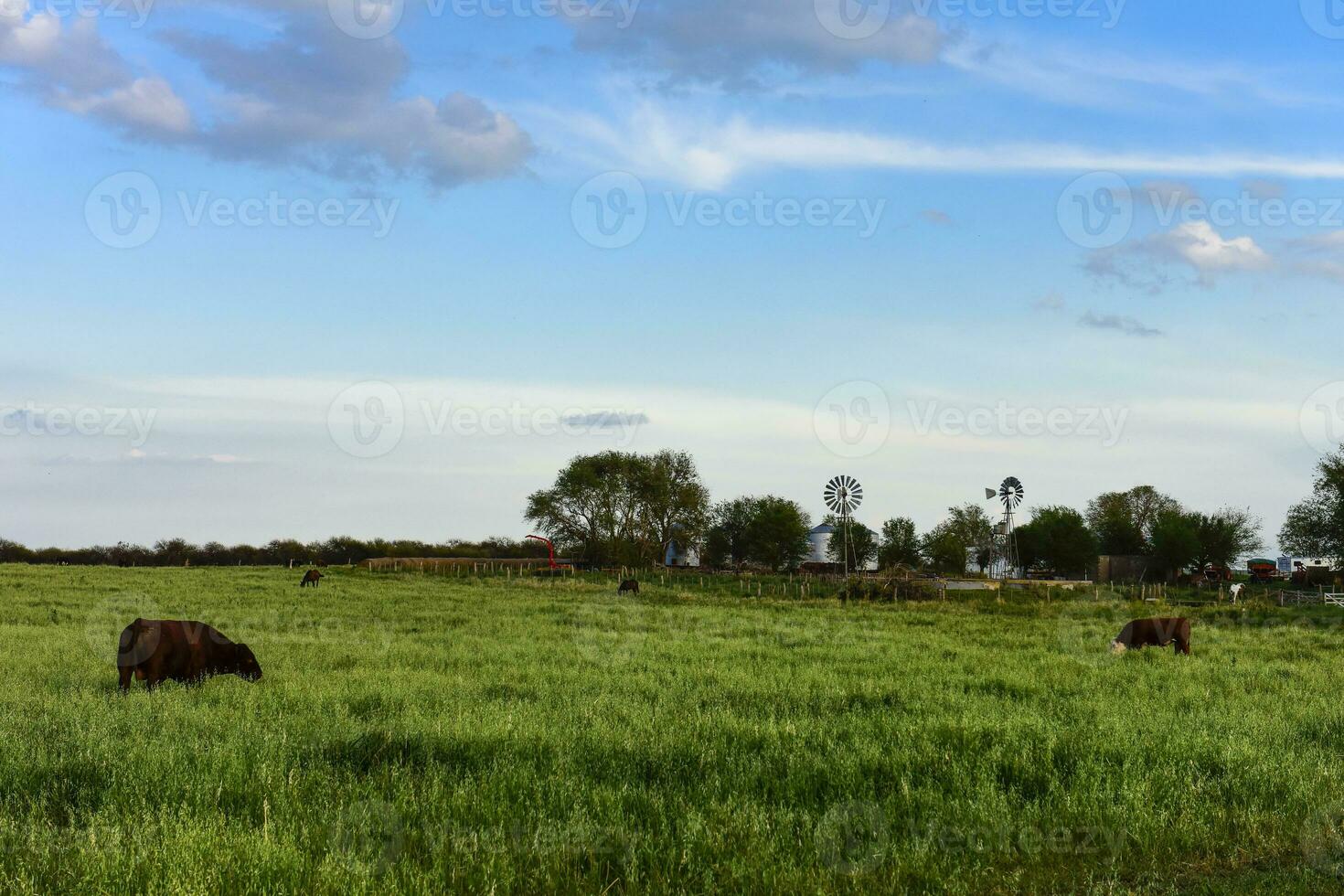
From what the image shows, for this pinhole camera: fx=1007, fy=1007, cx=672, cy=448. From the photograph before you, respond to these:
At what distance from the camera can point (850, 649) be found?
889 inches

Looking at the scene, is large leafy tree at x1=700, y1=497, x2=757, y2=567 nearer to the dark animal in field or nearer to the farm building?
the farm building

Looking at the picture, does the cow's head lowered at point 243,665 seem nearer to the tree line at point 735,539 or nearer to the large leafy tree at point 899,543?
the tree line at point 735,539

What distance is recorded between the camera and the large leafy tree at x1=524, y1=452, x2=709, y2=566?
110125 mm

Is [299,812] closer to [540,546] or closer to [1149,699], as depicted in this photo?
[1149,699]

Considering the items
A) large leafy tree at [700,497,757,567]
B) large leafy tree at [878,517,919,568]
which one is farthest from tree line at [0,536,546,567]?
large leafy tree at [878,517,919,568]

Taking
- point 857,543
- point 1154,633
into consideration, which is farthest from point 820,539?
point 1154,633

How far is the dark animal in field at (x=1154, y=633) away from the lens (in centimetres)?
2472

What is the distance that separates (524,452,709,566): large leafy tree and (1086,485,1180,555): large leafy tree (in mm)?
51030

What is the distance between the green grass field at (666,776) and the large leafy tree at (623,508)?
89.6m

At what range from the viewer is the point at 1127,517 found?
12800 centimetres

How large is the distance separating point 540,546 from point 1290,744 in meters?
113

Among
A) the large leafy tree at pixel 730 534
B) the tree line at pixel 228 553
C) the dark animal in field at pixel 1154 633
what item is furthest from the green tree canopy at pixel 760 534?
the dark animal in field at pixel 1154 633

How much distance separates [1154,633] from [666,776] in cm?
1910

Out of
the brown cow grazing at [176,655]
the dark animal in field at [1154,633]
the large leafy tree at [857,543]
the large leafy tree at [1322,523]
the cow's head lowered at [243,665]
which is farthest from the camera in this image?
the large leafy tree at [857,543]
